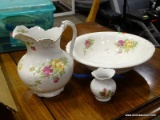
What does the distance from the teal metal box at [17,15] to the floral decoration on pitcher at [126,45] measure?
0.36 m

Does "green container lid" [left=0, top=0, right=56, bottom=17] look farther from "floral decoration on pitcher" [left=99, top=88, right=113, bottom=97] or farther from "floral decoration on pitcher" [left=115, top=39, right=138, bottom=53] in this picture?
"floral decoration on pitcher" [left=99, top=88, right=113, bottom=97]

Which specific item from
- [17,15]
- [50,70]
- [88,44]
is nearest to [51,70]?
[50,70]

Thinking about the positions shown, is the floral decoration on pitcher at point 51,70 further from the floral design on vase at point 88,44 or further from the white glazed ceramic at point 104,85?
the floral design on vase at point 88,44

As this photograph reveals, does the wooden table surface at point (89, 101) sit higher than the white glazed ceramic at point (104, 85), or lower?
lower

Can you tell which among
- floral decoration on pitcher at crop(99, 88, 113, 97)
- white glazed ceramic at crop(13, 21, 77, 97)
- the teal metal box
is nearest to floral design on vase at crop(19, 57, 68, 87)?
white glazed ceramic at crop(13, 21, 77, 97)

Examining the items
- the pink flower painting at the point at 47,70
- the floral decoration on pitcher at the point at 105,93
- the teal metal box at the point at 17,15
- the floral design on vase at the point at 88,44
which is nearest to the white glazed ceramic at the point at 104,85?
the floral decoration on pitcher at the point at 105,93

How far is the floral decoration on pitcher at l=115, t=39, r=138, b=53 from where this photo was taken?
2.63ft

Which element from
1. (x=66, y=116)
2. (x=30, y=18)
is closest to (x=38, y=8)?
(x=30, y=18)

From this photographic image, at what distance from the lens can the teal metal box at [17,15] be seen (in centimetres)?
93

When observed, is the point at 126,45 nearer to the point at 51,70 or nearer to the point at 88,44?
the point at 88,44

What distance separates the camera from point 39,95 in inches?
24.9

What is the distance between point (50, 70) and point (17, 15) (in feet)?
1.57

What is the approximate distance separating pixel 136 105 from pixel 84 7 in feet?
8.17

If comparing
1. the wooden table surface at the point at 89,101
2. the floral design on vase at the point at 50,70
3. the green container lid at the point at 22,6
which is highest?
the green container lid at the point at 22,6
